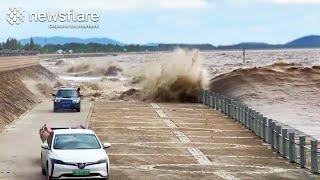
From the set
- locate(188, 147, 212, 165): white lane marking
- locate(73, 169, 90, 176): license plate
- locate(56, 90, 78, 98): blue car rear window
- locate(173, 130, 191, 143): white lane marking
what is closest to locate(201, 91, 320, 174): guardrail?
locate(188, 147, 212, 165): white lane marking

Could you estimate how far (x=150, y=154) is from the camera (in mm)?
23219

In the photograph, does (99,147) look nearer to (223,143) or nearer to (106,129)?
(223,143)

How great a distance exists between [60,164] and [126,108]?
1088 inches

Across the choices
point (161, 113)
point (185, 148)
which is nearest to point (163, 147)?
point (185, 148)

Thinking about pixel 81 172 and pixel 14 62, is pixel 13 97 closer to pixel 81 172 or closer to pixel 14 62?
pixel 14 62

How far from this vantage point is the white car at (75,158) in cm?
1588

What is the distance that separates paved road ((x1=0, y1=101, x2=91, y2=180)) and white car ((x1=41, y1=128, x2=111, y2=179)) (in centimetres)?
137

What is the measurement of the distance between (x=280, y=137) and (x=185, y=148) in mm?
3569

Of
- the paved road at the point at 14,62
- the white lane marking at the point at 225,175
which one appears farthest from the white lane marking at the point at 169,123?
the paved road at the point at 14,62

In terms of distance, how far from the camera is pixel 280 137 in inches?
939

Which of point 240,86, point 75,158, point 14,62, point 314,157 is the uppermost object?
point 75,158

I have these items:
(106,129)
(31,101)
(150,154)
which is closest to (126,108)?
(31,101)

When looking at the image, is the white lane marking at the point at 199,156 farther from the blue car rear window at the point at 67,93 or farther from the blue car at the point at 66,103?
the blue car rear window at the point at 67,93

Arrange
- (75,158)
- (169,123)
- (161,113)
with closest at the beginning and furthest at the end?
(75,158) < (169,123) < (161,113)
